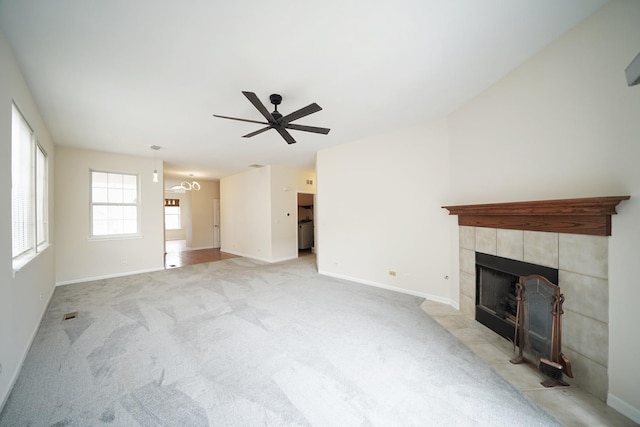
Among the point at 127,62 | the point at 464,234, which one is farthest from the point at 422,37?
the point at 127,62

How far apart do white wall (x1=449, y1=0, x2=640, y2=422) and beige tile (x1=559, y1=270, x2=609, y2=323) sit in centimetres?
6

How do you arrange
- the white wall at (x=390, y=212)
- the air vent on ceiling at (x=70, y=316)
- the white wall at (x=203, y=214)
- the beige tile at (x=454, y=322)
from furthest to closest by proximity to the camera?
1. the white wall at (x=203, y=214)
2. the white wall at (x=390, y=212)
3. the air vent on ceiling at (x=70, y=316)
4. the beige tile at (x=454, y=322)

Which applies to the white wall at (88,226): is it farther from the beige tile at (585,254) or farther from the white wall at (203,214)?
the beige tile at (585,254)

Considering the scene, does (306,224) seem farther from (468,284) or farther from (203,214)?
(468,284)

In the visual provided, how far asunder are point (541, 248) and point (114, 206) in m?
7.34

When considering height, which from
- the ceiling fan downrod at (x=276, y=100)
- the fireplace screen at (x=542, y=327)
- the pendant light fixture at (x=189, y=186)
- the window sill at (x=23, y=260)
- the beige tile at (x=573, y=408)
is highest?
the ceiling fan downrod at (x=276, y=100)

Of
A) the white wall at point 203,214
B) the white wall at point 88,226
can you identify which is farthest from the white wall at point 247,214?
the white wall at point 88,226

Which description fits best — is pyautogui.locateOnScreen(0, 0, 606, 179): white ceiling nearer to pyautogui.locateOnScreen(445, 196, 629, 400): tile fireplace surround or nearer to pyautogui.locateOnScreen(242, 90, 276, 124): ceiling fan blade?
pyautogui.locateOnScreen(242, 90, 276, 124): ceiling fan blade

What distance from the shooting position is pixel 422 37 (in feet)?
6.10

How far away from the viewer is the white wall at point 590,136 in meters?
1.52

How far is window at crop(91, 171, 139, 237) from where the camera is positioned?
4.98m

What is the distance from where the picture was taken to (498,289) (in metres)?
2.62

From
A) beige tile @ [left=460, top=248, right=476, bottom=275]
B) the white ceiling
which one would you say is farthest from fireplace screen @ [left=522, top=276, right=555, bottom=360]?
the white ceiling

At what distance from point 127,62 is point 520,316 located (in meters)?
4.34
